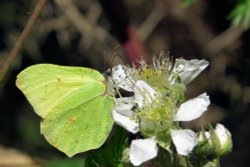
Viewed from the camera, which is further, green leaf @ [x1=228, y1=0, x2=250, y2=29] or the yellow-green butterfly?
green leaf @ [x1=228, y1=0, x2=250, y2=29]

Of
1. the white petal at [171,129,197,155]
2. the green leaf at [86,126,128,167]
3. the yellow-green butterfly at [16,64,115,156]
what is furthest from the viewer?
the yellow-green butterfly at [16,64,115,156]

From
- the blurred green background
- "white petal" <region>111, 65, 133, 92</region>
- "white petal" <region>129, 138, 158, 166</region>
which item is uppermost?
"white petal" <region>111, 65, 133, 92</region>

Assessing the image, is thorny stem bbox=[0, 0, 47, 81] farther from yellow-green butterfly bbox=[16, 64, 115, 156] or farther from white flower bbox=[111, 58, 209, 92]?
white flower bbox=[111, 58, 209, 92]

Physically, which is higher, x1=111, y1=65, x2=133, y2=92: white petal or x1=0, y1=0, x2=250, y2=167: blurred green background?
x1=111, y1=65, x2=133, y2=92: white petal

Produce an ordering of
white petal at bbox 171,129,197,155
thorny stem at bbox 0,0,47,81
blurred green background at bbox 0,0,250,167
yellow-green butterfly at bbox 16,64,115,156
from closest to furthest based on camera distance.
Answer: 1. white petal at bbox 171,129,197,155
2. yellow-green butterfly at bbox 16,64,115,156
3. thorny stem at bbox 0,0,47,81
4. blurred green background at bbox 0,0,250,167

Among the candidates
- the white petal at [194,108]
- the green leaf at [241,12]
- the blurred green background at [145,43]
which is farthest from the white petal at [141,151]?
the blurred green background at [145,43]

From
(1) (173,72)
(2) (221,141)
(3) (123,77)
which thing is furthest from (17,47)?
(2) (221,141)

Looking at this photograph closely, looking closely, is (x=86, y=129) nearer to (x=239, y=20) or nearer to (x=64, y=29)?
(x=239, y=20)

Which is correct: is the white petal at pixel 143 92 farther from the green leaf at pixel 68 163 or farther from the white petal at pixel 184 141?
the green leaf at pixel 68 163

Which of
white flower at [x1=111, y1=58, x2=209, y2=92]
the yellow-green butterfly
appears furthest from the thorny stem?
white flower at [x1=111, y1=58, x2=209, y2=92]
